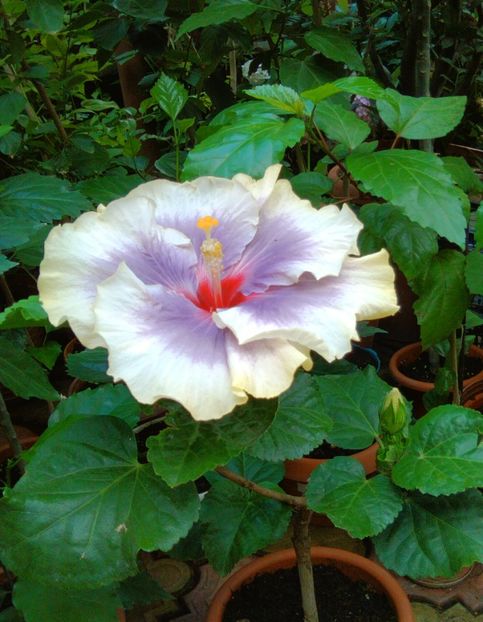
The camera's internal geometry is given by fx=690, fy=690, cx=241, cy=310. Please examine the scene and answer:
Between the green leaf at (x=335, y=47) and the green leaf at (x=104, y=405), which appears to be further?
the green leaf at (x=335, y=47)

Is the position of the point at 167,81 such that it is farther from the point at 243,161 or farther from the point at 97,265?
the point at 97,265

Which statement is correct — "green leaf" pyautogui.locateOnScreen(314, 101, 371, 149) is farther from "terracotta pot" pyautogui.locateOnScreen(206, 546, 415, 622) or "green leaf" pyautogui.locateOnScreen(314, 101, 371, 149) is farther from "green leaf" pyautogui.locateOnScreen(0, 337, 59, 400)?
"terracotta pot" pyautogui.locateOnScreen(206, 546, 415, 622)

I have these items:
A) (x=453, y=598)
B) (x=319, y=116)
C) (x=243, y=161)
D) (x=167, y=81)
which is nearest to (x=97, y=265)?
(x=243, y=161)

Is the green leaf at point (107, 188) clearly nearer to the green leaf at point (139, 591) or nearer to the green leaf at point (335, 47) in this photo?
the green leaf at point (335, 47)

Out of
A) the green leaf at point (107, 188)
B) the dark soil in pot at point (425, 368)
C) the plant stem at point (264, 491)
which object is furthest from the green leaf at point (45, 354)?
the dark soil in pot at point (425, 368)

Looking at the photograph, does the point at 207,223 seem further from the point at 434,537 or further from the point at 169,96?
the point at 169,96

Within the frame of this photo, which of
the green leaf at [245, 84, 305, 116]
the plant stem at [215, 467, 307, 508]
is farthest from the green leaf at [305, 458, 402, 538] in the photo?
the green leaf at [245, 84, 305, 116]

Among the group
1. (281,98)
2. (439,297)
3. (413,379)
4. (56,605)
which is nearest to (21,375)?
(56,605)
